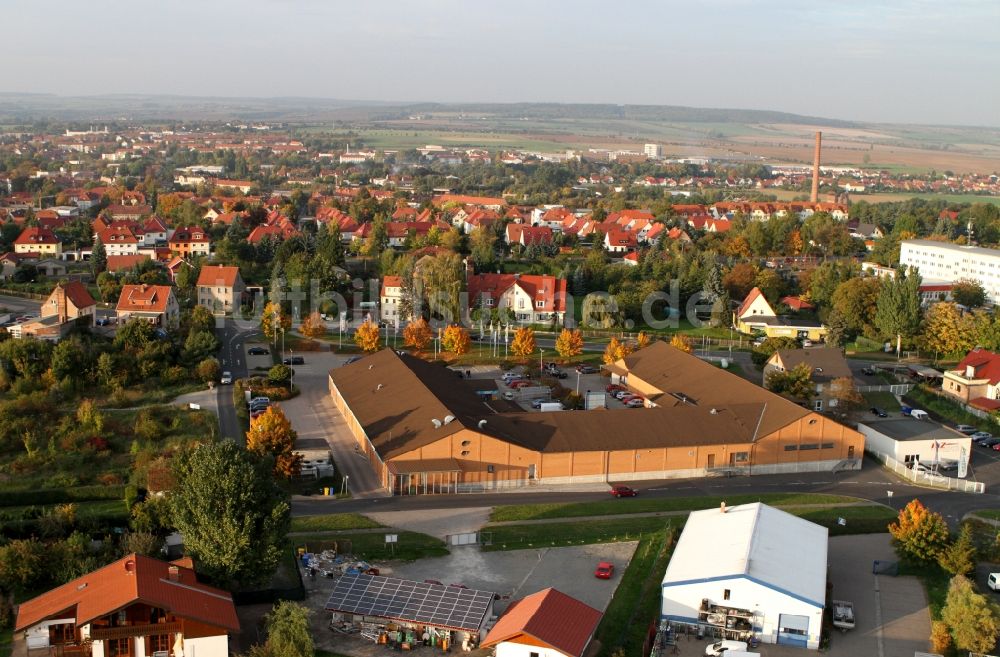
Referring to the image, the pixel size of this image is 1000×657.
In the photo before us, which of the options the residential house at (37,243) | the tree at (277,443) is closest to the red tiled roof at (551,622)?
the tree at (277,443)

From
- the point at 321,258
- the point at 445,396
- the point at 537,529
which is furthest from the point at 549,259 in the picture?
the point at 537,529

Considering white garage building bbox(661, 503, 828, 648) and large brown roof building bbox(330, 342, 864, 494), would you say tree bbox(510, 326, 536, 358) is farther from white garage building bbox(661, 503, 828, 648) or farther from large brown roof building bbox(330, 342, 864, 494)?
white garage building bbox(661, 503, 828, 648)

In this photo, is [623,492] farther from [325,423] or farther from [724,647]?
[325,423]

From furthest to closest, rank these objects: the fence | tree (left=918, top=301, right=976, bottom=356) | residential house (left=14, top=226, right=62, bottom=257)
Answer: residential house (left=14, top=226, right=62, bottom=257) < tree (left=918, top=301, right=976, bottom=356) < the fence

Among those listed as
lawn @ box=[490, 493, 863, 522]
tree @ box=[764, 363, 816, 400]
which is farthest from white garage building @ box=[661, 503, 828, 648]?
tree @ box=[764, 363, 816, 400]

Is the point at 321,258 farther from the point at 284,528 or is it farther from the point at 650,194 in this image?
the point at 650,194

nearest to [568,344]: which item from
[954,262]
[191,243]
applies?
[191,243]

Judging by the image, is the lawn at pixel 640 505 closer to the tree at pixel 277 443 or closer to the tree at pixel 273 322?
the tree at pixel 277 443
